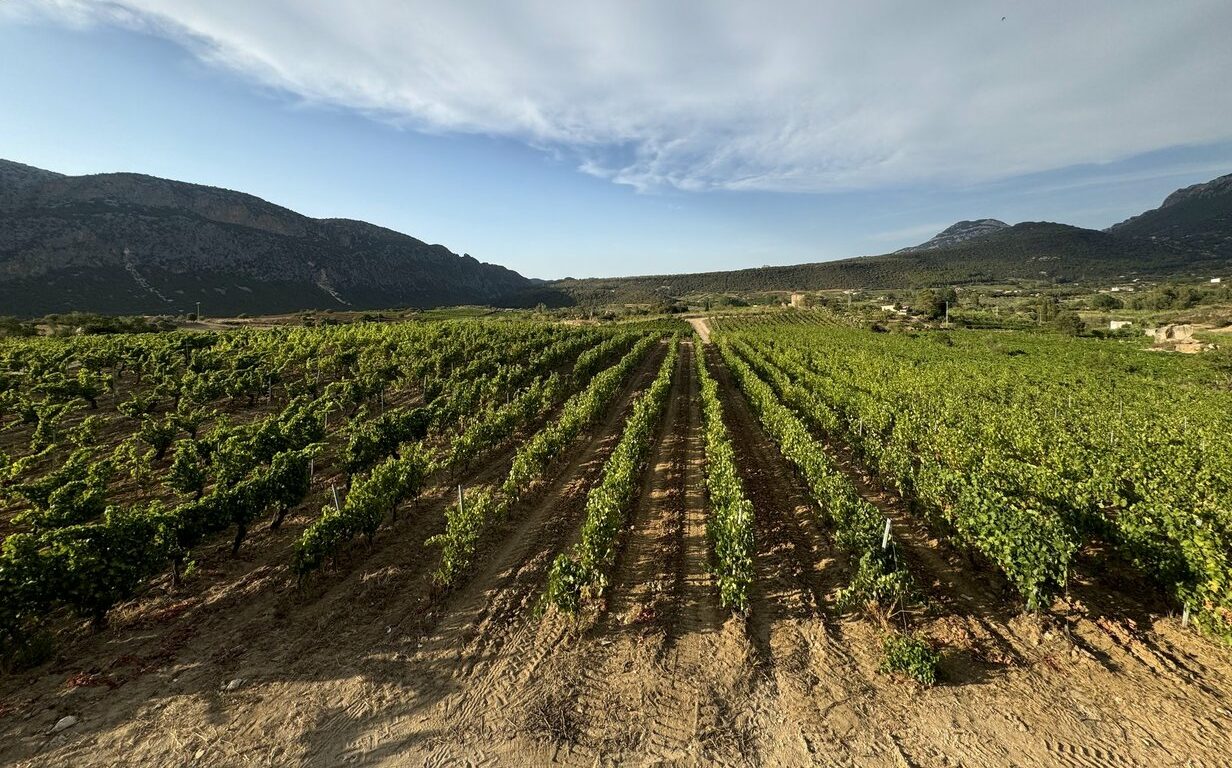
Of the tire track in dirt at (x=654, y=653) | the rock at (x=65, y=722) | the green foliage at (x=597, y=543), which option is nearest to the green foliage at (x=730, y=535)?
the tire track in dirt at (x=654, y=653)

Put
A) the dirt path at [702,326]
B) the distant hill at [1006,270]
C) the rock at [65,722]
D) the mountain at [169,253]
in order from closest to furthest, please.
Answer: the rock at [65,722] → the dirt path at [702,326] → the mountain at [169,253] → the distant hill at [1006,270]

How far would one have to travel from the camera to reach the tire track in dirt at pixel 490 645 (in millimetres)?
6906

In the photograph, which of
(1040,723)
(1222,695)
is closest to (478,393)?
(1040,723)

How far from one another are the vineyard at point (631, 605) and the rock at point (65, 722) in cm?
7

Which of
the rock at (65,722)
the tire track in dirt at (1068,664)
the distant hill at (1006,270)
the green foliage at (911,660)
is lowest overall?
the tire track in dirt at (1068,664)

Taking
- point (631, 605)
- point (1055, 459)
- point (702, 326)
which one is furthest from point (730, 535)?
point (702, 326)

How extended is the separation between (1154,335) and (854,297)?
94.1 meters

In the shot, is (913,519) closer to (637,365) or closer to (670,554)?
(670,554)

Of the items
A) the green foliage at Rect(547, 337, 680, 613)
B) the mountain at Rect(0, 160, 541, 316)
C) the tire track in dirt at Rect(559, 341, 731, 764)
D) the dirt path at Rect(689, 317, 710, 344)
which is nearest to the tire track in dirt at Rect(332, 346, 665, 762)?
the green foliage at Rect(547, 337, 680, 613)

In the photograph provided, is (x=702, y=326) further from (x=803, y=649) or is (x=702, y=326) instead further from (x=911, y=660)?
(x=911, y=660)

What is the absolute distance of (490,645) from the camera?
8664 mm

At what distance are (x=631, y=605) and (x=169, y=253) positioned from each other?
156543 mm

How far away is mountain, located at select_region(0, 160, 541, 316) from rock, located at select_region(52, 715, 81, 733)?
4783 inches

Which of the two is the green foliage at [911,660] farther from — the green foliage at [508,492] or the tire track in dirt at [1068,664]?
the green foliage at [508,492]
